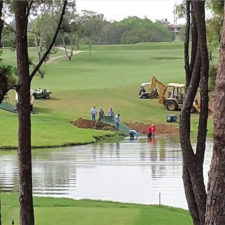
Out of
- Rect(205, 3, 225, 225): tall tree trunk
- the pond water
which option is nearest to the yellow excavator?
the pond water

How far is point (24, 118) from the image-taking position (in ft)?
30.5

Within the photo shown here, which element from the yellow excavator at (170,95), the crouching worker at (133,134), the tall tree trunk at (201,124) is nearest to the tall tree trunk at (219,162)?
the tall tree trunk at (201,124)

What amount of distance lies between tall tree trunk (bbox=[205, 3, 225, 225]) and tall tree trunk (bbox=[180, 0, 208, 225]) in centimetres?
224

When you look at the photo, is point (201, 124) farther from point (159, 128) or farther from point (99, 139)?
point (159, 128)

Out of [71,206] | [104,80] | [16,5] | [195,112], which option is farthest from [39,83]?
[16,5]

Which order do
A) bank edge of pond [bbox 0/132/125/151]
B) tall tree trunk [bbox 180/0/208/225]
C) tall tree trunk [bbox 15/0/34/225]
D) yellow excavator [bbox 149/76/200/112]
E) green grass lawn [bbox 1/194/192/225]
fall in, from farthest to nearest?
yellow excavator [bbox 149/76/200/112] < bank edge of pond [bbox 0/132/125/151] < green grass lawn [bbox 1/194/192/225] < tall tree trunk [bbox 15/0/34/225] < tall tree trunk [bbox 180/0/208/225]

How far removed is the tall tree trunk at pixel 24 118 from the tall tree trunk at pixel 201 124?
2.64 m

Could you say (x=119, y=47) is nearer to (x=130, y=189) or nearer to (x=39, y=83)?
(x=39, y=83)

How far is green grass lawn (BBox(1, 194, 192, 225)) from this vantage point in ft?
39.9

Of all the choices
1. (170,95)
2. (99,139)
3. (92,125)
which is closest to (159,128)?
(92,125)

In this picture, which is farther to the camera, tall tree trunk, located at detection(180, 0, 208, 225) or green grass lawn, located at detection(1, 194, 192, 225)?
green grass lawn, located at detection(1, 194, 192, 225)

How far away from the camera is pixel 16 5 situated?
9.15 metres

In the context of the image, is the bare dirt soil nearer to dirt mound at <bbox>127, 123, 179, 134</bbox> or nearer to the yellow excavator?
dirt mound at <bbox>127, 123, 179, 134</bbox>

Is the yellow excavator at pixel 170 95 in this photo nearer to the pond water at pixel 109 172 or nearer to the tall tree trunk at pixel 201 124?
the pond water at pixel 109 172
